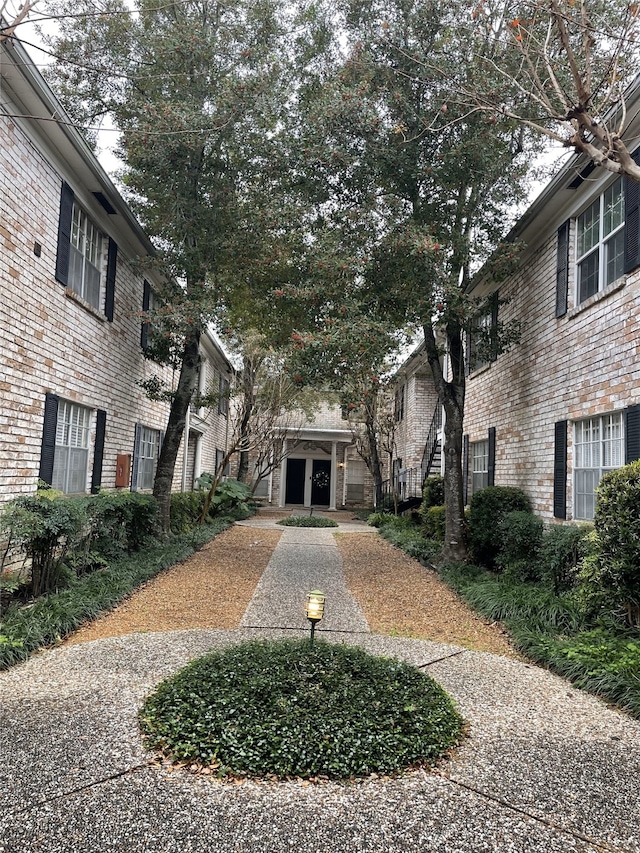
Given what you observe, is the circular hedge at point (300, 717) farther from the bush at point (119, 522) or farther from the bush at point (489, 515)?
the bush at point (489, 515)

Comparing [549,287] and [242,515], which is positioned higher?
[549,287]

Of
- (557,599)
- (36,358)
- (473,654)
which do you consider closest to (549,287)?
(557,599)

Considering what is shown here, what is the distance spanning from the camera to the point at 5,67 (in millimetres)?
5812

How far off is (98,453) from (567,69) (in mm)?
8393

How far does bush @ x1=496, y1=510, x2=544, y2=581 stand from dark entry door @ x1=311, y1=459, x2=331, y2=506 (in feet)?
53.9

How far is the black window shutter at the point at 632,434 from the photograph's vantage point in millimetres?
6117

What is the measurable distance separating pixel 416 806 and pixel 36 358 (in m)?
6.42

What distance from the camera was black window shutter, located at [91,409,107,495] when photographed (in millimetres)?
9195

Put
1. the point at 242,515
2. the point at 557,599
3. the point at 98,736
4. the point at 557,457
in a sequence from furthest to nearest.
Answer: the point at 242,515 < the point at 557,457 < the point at 557,599 < the point at 98,736

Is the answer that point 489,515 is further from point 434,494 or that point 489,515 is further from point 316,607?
point 316,607

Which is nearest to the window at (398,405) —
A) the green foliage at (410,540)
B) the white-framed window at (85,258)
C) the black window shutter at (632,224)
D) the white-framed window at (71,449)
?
the green foliage at (410,540)

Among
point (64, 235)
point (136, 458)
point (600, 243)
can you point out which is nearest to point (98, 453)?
point (136, 458)

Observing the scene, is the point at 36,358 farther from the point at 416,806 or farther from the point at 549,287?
the point at 549,287

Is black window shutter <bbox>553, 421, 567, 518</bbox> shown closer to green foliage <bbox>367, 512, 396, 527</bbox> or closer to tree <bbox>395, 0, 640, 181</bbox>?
tree <bbox>395, 0, 640, 181</bbox>
